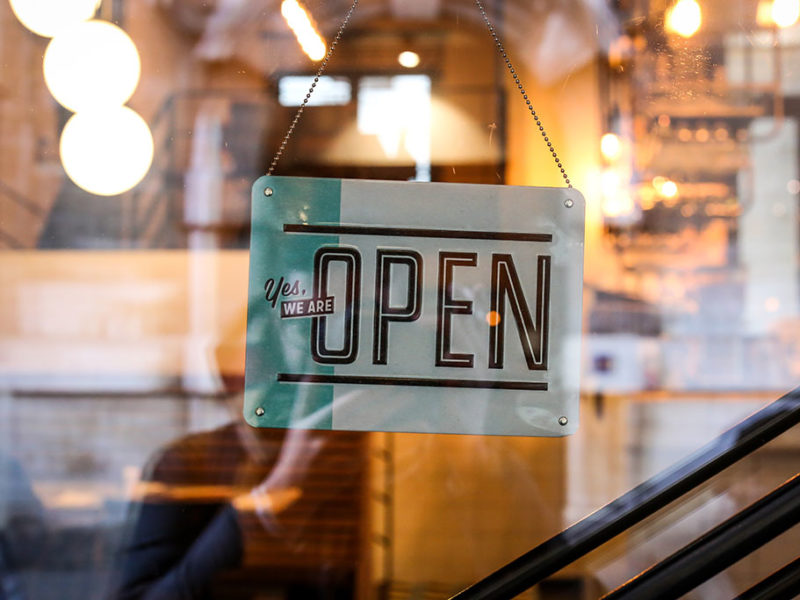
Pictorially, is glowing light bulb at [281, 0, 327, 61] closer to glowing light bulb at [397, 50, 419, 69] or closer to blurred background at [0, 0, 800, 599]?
blurred background at [0, 0, 800, 599]

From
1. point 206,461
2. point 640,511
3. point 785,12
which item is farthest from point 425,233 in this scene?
point 785,12

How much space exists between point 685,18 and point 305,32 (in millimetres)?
917

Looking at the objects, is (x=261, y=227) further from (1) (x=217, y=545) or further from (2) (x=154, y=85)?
(2) (x=154, y=85)

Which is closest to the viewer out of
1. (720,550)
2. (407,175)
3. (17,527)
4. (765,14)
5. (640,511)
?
(720,550)

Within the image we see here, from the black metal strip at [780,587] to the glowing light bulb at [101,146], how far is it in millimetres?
2114

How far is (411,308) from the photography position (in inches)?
43.7

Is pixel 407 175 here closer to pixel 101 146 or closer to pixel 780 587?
pixel 780 587

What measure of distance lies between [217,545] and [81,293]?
101 inches

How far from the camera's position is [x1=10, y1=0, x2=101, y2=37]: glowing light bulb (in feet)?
6.98

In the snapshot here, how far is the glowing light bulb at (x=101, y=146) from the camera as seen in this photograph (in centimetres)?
225

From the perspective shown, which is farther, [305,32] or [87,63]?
[87,63]

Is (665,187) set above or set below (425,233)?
above

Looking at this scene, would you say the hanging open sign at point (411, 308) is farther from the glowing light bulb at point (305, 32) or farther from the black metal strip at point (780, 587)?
the glowing light bulb at point (305, 32)

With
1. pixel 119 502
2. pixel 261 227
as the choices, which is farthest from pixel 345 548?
pixel 261 227
